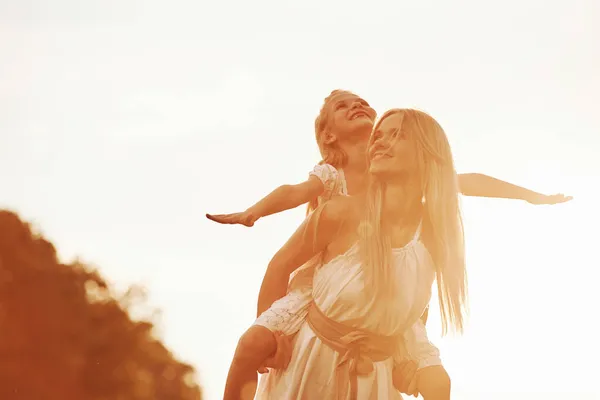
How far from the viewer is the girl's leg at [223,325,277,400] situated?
5.84 m

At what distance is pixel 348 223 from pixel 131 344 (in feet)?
39.2

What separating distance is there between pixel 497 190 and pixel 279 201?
1.39 meters

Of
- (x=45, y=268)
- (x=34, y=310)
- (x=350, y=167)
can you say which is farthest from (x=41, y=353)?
(x=350, y=167)

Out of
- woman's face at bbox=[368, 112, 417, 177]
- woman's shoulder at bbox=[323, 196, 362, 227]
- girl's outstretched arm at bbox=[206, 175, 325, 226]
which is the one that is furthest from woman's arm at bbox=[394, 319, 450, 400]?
girl's outstretched arm at bbox=[206, 175, 325, 226]

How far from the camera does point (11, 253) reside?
16.9 meters

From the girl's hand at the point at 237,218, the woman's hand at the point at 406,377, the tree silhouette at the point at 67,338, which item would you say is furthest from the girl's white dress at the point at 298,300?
the tree silhouette at the point at 67,338

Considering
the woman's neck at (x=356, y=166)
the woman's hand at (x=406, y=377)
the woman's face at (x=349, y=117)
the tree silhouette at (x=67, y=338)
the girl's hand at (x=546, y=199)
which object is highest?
the tree silhouette at (x=67, y=338)

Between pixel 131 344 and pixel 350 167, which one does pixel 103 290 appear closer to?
pixel 131 344

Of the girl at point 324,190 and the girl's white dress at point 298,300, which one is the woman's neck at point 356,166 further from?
the girl's white dress at point 298,300

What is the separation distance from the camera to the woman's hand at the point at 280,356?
5.92 m

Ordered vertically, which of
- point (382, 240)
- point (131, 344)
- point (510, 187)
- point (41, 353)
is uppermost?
point (131, 344)

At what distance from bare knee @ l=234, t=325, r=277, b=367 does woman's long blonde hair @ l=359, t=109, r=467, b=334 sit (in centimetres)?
72

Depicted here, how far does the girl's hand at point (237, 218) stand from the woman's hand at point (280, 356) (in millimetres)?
665

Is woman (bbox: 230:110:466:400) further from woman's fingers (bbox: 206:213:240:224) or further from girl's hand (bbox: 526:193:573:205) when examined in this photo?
girl's hand (bbox: 526:193:573:205)
